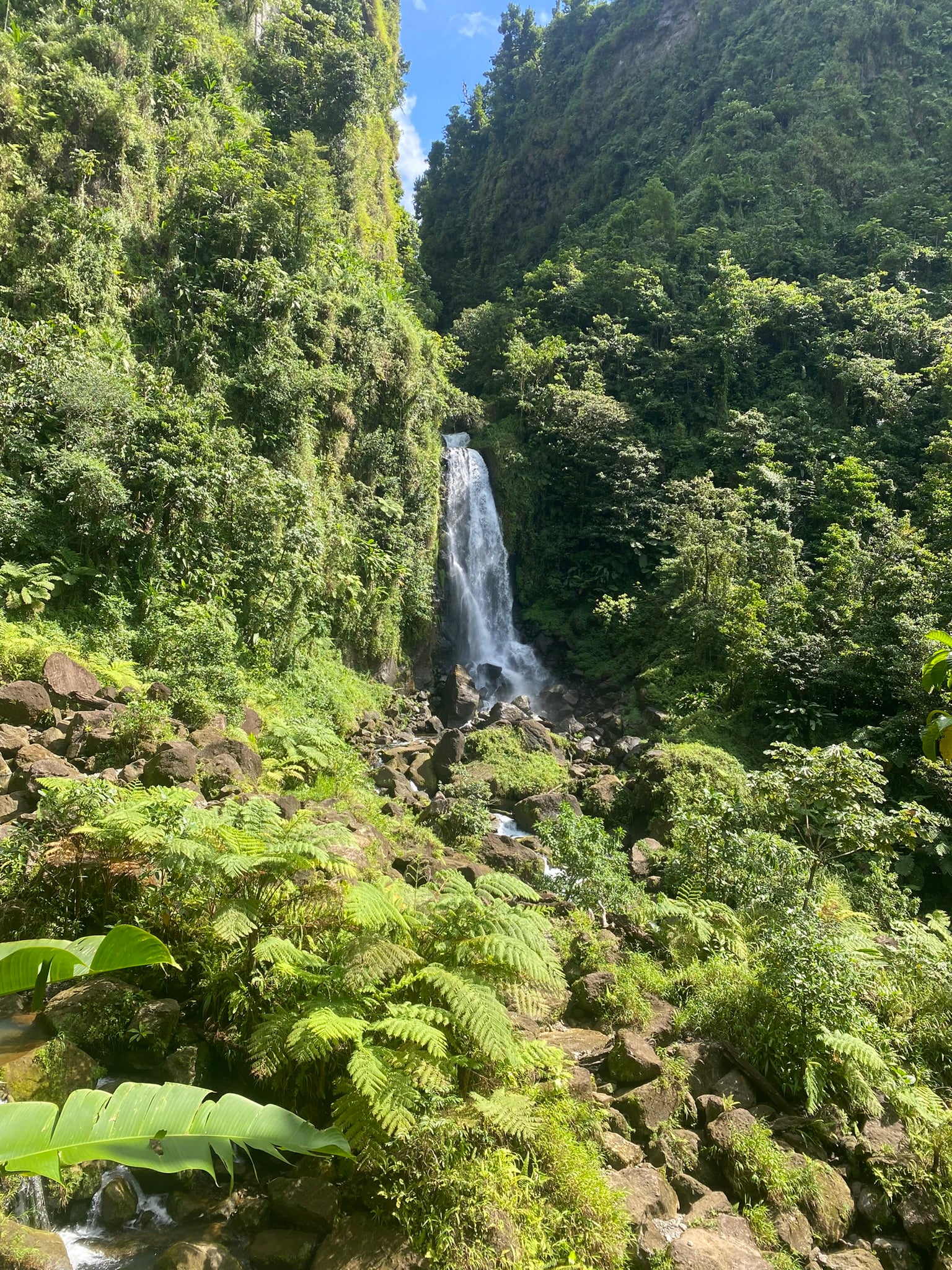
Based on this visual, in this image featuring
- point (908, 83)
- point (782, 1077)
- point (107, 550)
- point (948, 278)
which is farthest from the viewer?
point (908, 83)

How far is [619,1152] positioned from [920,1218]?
171 centimetres

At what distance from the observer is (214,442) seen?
12648 millimetres

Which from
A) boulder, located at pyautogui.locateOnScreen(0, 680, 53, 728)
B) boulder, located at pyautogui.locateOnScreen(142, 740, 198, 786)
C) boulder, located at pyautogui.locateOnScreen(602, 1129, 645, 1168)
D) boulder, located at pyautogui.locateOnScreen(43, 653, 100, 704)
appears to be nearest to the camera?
boulder, located at pyautogui.locateOnScreen(602, 1129, 645, 1168)

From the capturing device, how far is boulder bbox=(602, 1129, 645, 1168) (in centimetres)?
382

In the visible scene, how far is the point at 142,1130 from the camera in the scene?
184 cm

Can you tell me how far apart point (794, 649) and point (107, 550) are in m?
12.8

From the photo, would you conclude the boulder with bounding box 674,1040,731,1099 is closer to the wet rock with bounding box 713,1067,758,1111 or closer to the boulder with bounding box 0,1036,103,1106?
the wet rock with bounding box 713,1067,758,1111

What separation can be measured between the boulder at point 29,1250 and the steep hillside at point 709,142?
32.2 metres

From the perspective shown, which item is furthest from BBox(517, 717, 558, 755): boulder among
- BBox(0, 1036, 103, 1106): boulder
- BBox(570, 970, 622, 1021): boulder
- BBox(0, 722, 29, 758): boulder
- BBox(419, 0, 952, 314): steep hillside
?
BBox(419, 0, 952, 314): steep hillside

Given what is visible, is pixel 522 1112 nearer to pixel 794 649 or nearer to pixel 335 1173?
pixel 335 1173

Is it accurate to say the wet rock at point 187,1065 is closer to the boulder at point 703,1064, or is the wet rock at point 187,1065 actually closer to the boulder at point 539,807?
the boulder at point 703,1064

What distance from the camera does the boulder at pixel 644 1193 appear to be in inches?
136

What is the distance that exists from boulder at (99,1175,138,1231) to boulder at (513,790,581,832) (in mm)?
8230

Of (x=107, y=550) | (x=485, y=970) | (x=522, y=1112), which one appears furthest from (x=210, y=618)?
(x=522, y=1112)
